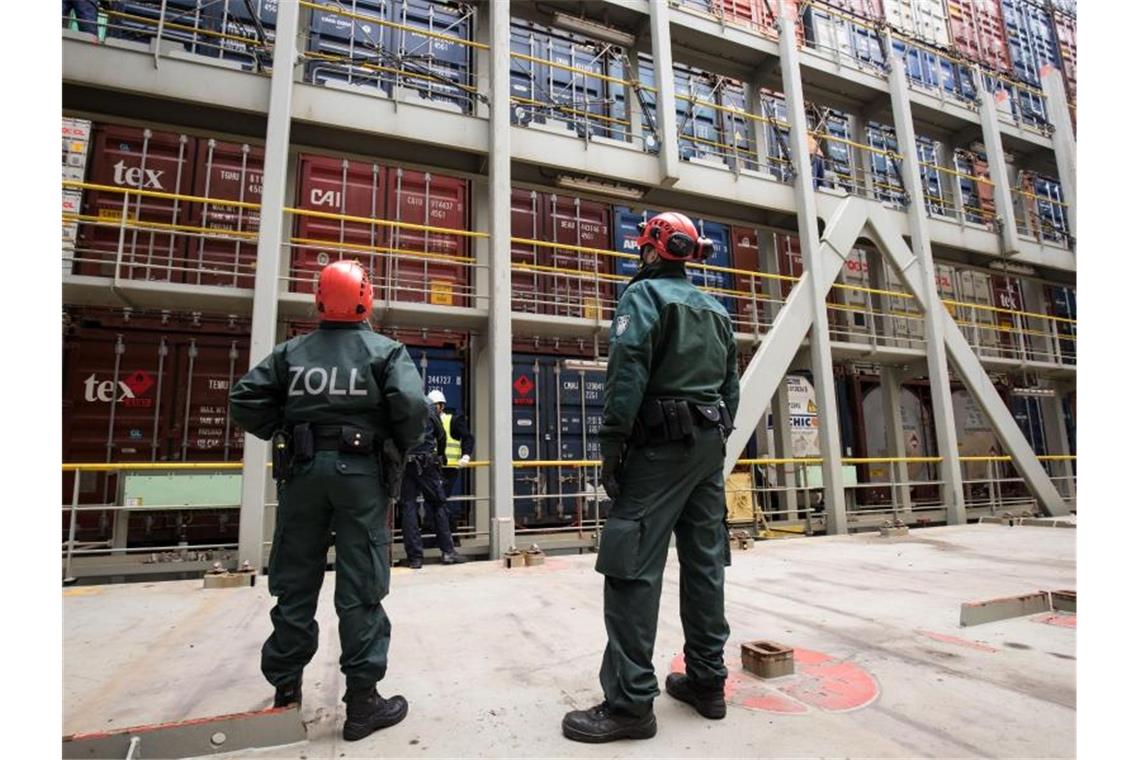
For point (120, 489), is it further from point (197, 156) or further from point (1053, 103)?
point (1053, 103)

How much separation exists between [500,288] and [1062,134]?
12107 millimetres

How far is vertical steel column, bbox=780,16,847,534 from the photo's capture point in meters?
7.16

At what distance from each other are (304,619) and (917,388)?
11.5m

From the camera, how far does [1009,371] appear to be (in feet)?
34.1


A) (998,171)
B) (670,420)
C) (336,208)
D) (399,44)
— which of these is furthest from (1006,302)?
(670,420)

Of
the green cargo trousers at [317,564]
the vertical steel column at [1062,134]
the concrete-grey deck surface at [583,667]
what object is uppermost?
the vertical steel column at [1062,134]

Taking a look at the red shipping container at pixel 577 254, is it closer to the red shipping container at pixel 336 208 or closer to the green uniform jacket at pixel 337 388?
the red shipping container at pixel 336 208

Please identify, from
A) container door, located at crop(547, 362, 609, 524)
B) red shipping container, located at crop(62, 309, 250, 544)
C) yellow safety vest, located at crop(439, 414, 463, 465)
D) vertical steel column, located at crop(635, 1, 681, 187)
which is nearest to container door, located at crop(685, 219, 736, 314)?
vertical steel column, located at crop(635, 1, 681, 187)

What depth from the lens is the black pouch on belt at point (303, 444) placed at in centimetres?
194

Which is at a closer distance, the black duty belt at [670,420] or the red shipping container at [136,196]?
the black duty belt at [670,420]

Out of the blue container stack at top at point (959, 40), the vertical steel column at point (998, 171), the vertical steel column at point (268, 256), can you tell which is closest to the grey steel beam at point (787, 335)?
the blue container stack at top at point (959, 40)

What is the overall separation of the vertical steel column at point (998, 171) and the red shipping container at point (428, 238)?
905 centimetres

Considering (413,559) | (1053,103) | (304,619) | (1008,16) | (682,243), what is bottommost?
(413,559)

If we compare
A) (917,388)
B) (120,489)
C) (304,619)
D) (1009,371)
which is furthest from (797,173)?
(120,489)
